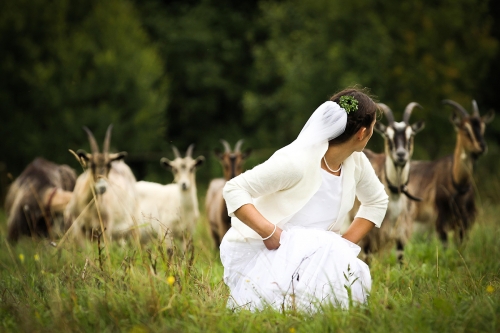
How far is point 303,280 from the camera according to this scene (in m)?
3.72

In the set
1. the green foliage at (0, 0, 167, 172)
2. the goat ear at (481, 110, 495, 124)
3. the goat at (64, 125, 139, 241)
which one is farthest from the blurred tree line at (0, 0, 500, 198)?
the goat at (64, 125, 139, 241)

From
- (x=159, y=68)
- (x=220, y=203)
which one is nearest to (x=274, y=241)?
(x=220, y=203)

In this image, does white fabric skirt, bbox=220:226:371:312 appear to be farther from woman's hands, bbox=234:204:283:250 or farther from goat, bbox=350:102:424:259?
goat, bbox=350:102:424:259

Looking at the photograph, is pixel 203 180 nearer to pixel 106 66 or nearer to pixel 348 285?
pixel 106 66

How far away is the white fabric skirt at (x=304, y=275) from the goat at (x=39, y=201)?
482cm

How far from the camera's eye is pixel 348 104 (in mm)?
3854

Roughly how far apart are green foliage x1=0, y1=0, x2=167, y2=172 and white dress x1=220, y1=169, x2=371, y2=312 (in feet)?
51.1

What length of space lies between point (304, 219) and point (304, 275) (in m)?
0.39

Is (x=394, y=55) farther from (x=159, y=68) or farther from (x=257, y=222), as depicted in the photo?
(x=257, y=222)

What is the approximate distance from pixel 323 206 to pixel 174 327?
1.20 metres

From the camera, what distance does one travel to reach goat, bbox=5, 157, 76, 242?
8359 mm

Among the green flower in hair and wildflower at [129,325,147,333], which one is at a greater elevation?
the green flower in hair

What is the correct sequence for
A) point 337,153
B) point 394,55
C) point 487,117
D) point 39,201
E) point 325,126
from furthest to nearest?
1. point 394,55
2. point 487,117
3. point 39,201
4. point 337,153
5. point 325,126

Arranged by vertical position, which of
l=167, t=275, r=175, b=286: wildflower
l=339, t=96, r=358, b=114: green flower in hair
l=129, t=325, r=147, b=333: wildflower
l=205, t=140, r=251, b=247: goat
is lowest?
l=205, t=140, r=251, b=247: goat
